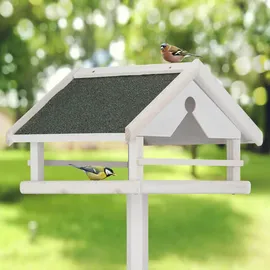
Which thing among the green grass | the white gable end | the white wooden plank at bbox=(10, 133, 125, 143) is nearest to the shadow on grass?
the green grass

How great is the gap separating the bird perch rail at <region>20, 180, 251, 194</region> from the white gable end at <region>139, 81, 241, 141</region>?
11.3 inches

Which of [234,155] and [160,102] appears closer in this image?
[160,102]

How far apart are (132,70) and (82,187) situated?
2.66 feet

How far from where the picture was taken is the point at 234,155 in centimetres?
450

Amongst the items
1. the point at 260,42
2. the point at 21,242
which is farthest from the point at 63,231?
the point at 260,42

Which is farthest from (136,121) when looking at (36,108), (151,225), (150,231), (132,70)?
(151,225)

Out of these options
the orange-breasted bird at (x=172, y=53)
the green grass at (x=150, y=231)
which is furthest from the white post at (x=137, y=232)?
the green grass at (x=150, y=231)

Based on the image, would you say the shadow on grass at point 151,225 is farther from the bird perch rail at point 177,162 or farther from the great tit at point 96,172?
the great tit at point 96,172

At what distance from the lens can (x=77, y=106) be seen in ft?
14.3

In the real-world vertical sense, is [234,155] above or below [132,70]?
below

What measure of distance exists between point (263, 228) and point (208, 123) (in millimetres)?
8485

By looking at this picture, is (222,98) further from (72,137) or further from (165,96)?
(72,137)

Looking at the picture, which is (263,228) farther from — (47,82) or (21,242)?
(47,82)

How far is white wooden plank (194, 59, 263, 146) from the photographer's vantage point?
14.2 feet
